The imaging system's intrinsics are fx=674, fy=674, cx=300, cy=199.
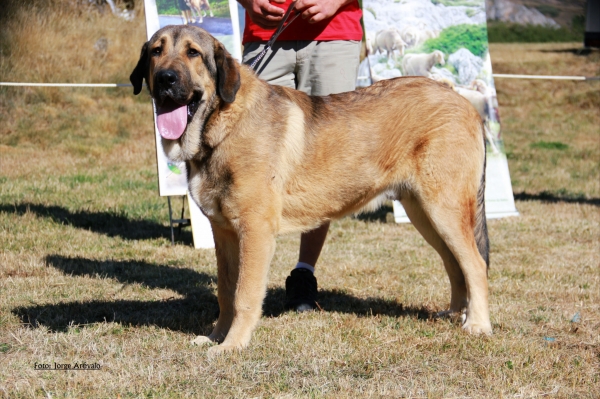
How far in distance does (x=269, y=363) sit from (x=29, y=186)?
20.5 ft

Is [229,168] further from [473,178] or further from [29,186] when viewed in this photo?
[29,186]

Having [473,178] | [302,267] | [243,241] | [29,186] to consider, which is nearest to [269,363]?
[243,241]

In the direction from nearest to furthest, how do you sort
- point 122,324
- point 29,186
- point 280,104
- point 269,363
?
point 269,363 → point 280,104 → point 122,324 → point 29,186

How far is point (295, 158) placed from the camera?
4.01 meters

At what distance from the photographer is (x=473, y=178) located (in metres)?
4.28

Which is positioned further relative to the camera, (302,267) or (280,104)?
(302,267)

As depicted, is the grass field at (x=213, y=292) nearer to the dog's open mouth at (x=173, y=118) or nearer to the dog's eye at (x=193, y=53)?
the dog's open mouth at (x=173, y=118)

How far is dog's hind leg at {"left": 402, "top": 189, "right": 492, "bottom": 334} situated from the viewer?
421cm

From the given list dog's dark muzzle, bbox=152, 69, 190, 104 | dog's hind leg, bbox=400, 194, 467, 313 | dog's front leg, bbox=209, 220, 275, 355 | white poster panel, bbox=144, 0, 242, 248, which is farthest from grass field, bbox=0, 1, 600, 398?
dog's dark muzzle, bbox=152, 69, 190, 104

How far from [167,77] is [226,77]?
0.35 m

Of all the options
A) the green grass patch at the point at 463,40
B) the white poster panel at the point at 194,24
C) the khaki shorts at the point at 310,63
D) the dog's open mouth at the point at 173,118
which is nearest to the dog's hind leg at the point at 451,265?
the khaki shorts at the point at 310,63

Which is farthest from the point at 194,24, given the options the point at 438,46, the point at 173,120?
the point at 173,120

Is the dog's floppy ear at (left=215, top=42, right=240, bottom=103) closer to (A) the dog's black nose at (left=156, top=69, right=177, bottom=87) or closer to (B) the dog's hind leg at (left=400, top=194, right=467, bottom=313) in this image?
(A) the dog's black nose at (left=156, top=69, right=177, bottom=87)

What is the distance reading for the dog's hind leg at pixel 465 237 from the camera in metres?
4.21
